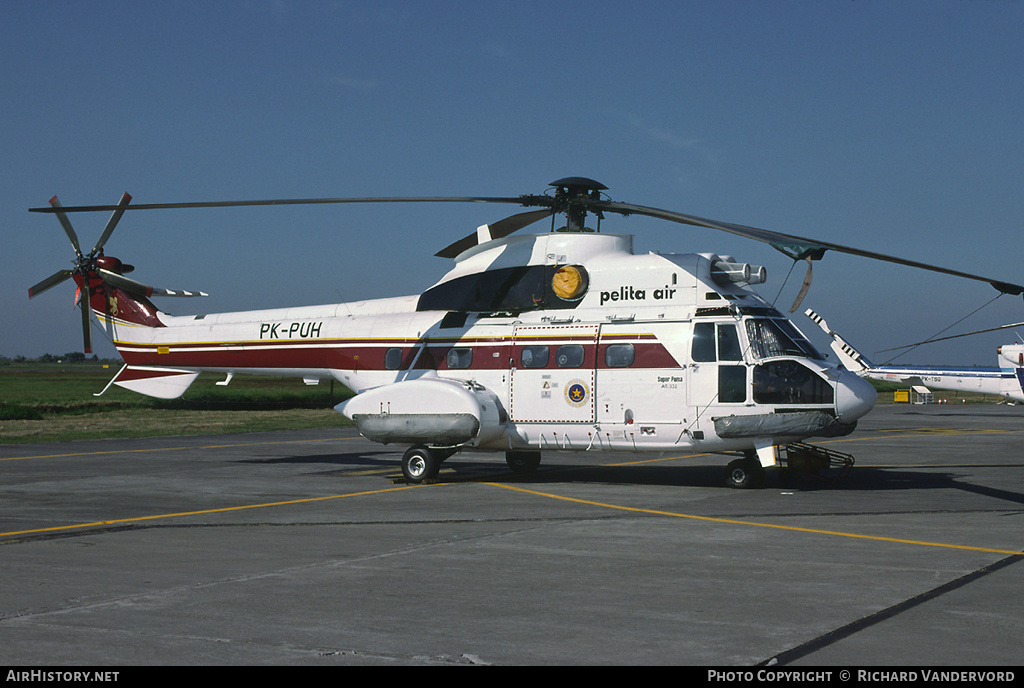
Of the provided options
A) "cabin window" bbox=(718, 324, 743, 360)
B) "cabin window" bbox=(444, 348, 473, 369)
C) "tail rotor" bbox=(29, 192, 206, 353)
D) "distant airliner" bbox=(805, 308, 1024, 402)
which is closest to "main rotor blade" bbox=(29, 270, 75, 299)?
"tail rotor" bbox=(29, 192, 206, 353)

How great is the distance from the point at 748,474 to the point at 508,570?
9.44 meters

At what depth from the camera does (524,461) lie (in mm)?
21234

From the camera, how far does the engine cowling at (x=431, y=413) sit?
734 inches

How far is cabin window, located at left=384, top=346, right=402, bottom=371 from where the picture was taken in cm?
2070

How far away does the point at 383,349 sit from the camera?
68.5 feet

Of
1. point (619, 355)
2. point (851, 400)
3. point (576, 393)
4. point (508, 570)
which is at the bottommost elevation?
point (508, 570)

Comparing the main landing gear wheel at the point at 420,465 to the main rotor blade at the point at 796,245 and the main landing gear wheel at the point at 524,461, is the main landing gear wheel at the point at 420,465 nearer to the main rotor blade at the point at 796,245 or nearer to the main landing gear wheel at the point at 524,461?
the main landing gear wheel at the point at 524,461

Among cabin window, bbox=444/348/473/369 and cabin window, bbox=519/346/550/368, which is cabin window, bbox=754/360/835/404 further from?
cabin window, bbox=444/348/473/369

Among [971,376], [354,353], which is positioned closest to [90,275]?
[354,353]

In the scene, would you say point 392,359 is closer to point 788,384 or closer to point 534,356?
point 534,356

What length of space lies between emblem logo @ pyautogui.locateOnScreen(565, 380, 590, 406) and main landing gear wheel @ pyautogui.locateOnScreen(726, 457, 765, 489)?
10.7ft
